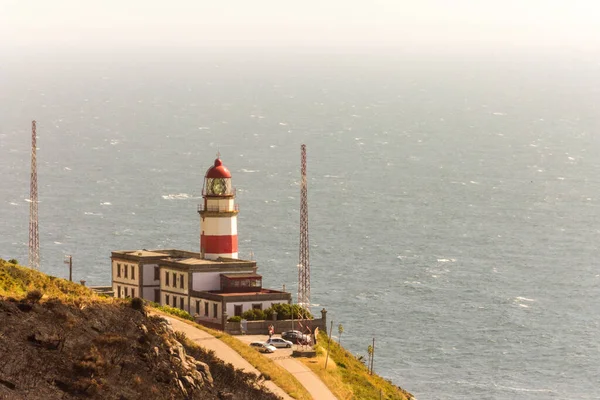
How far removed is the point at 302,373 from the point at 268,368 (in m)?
5.15

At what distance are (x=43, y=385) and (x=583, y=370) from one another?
7662cm

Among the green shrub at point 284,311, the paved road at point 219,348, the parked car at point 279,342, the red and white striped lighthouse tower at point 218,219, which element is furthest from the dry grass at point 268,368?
the red and white striped lighthouse tower at point 218,219

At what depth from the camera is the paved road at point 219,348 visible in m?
84.1

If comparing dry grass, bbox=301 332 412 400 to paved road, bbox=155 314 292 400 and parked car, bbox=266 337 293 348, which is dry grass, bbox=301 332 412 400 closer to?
parked car, bbox=266 337 293 348

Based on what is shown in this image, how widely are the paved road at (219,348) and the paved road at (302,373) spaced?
3.52m

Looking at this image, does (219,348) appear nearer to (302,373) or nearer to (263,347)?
(302,373)

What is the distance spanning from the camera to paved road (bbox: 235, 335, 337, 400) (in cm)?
8925

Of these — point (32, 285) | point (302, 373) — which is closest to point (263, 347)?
point (302, 373)

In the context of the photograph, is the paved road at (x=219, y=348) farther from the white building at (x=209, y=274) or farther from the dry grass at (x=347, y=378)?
the white building at (x=209, y=274)

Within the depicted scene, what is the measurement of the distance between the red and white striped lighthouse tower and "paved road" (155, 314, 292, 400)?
843 inches

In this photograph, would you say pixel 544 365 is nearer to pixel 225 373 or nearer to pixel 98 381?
pixel 225 373

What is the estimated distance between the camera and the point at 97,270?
16025 cm

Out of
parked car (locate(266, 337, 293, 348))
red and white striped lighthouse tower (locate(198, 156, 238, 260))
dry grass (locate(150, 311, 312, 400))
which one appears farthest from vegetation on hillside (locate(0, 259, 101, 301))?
red and white striped lighthouse tower (locate(198, 156, 238, 260))

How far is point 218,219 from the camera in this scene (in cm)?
11369
